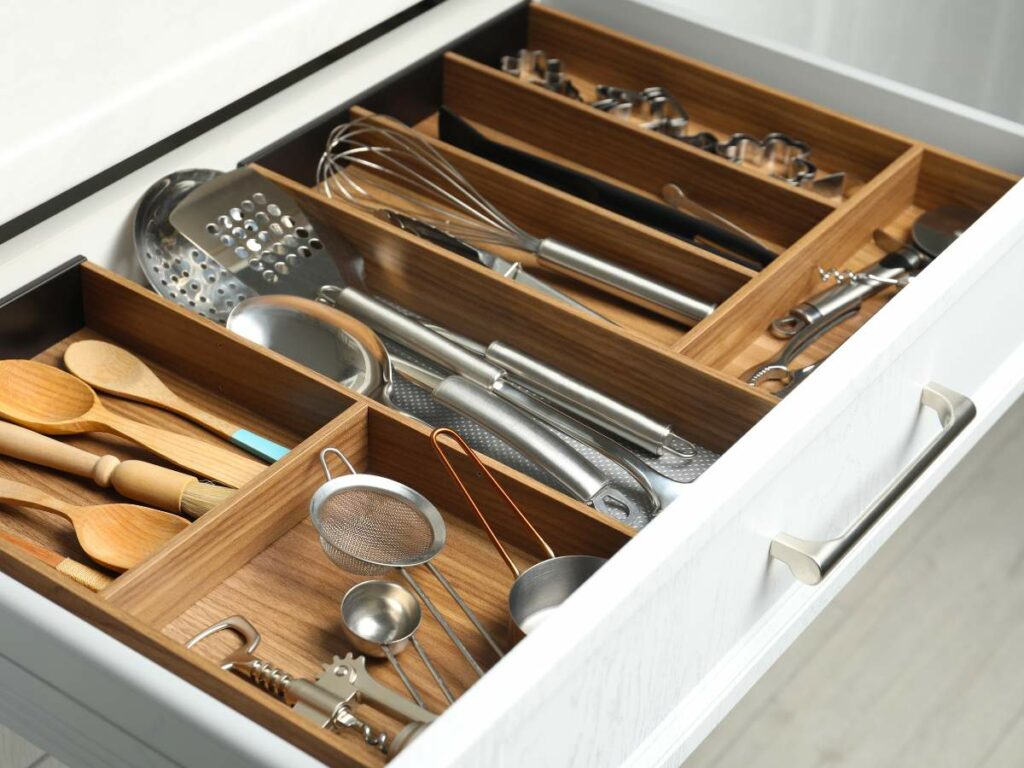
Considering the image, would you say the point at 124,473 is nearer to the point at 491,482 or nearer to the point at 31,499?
the point at 31,499

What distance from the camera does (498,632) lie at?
846mm

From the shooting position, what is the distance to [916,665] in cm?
179

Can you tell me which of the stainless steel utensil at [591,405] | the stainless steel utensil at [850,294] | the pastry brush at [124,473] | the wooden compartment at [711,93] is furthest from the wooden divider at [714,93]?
the pastry brush at [124,473]

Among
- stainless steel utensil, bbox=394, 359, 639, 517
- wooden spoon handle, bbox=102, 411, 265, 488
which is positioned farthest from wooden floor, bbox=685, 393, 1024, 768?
wooden spoon handle, bbox=102, 411, 265, 488

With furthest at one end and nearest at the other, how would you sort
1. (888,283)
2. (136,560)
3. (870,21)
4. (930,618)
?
(870,21) → (930,618) → (888,283) → (136,560)

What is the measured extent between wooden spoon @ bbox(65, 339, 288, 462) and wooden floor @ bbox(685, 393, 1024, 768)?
944 millimetres

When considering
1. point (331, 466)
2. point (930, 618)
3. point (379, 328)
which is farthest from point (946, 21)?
point (331, 466)

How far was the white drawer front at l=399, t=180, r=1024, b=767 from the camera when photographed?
0.67 meters

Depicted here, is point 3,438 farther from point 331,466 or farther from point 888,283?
point 888,283

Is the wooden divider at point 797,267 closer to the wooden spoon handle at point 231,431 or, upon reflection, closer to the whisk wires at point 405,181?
the whisk wires at point 405,181

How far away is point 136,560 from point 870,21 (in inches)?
62.0

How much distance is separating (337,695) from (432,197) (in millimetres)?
584

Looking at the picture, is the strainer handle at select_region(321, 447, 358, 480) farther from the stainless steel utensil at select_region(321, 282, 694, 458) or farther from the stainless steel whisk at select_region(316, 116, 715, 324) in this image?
the stainless steel whisk at select_region(316, 116, 715, 324)

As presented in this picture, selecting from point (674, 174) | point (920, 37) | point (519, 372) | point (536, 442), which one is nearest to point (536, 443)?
point (536, 442)
